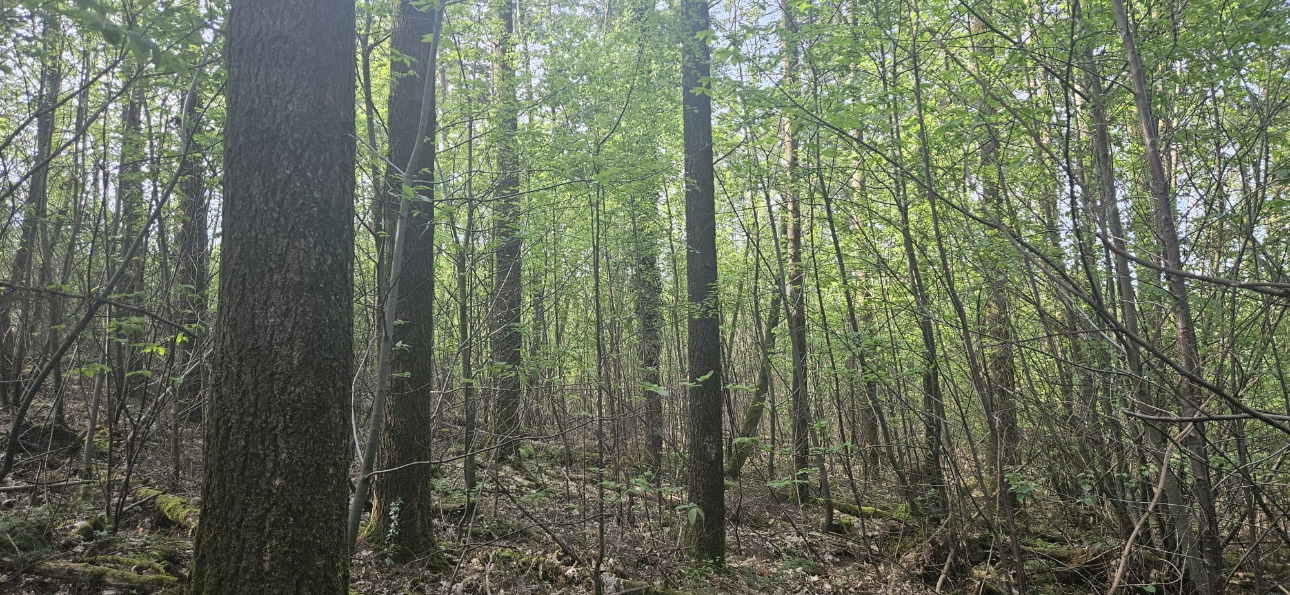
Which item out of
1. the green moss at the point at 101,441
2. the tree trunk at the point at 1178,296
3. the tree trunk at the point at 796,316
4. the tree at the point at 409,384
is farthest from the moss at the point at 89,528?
the tree trunk at the point at 1178,296

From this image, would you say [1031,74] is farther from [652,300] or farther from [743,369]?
[743,369]

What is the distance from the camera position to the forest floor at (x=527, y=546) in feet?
14.4

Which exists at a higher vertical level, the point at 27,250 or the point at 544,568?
the point at 27,250

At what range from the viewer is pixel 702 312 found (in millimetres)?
7145

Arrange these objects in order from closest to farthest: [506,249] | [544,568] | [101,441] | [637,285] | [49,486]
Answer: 1. [49,486]
2. [544,568]
3. [101,441]
4. [506,249]
5. [637,285]

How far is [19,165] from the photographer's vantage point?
719 cm

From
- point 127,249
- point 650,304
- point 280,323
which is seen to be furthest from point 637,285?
point 280,323

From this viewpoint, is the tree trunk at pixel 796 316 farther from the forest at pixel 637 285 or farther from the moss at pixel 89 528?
the moss at pixel 89 528

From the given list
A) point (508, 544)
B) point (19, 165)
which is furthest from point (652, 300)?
point (19, 165)

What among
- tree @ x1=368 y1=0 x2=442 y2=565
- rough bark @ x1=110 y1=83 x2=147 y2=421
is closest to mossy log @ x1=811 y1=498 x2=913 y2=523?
tree @ x1=368 y1=0 x2=442 y2=565

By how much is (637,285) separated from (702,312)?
2.97 meters

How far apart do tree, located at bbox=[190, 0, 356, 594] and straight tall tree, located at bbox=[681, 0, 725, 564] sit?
13.9 ft

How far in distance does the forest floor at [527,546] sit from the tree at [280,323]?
173 cm

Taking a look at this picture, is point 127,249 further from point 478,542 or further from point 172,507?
point 478,542
